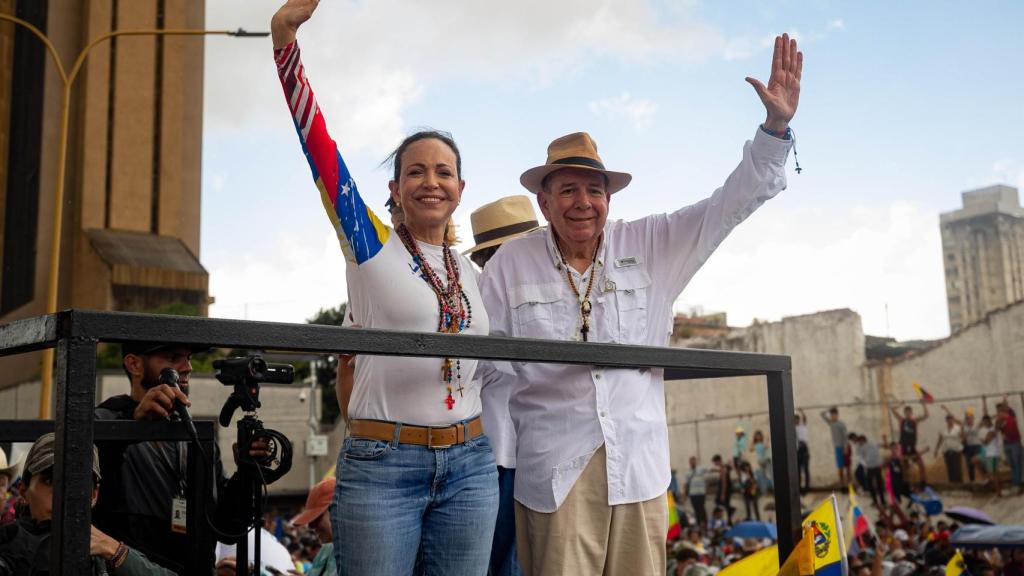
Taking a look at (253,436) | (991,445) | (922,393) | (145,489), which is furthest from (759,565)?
(922,393)

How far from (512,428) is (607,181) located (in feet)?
2.79

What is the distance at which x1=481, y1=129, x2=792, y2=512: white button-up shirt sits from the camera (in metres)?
2.97

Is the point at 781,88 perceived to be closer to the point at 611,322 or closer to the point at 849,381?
the point at 611,322

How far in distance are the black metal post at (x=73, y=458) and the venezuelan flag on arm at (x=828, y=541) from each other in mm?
2734

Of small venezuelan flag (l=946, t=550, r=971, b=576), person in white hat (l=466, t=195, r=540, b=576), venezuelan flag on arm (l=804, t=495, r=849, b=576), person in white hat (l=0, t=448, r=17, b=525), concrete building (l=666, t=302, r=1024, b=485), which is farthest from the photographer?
concrete building (l=666, t=302, r=1024, b=485)

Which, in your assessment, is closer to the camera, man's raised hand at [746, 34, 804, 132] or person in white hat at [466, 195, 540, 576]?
person in white hat at [466, 195, 540, 576]

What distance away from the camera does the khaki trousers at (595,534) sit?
9.43 ft

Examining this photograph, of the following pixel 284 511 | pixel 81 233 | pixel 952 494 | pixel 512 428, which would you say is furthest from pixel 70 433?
pixel 81 233

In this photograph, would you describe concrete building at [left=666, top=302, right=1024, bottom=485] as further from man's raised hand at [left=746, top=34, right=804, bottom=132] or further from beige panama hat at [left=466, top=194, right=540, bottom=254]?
man's raised hand at [left=746, top=34, right=804, bottom=132]

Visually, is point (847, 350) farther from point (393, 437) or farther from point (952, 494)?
point (393, 437)

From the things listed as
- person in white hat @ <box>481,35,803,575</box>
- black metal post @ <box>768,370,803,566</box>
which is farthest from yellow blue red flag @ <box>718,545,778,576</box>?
person in white hat @ <box>481,35,803,575</box>

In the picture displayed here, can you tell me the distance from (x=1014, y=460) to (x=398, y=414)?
61.1ft

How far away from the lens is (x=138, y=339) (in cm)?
175

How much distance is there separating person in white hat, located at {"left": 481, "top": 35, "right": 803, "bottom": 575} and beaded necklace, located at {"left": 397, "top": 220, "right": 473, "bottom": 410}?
0.35 metres
